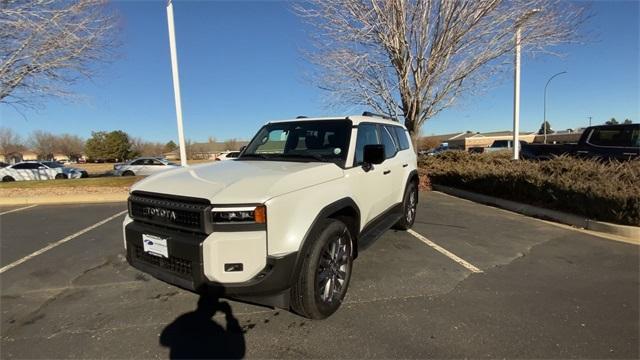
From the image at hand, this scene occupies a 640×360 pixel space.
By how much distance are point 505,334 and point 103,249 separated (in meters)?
5.63

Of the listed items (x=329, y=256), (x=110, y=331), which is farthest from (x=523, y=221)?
(x=110, y=331)

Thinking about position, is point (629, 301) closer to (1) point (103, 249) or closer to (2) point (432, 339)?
(2) point (432, 339)

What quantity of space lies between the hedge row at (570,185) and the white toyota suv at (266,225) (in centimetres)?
491

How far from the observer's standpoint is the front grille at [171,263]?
10.4ft

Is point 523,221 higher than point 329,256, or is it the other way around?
point 329,256

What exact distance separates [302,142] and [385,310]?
7.21 ft

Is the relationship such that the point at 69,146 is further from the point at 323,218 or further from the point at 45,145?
the point at 323,218

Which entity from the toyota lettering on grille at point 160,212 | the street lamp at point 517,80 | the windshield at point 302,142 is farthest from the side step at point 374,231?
the street lamp at point 517,80

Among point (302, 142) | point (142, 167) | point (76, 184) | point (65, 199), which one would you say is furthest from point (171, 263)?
point (142, 167)

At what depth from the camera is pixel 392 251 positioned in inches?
221

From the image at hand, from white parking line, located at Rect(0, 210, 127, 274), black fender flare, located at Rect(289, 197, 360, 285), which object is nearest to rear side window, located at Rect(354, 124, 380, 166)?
black fender flare, located at Rect(289, 197, 360, 285)

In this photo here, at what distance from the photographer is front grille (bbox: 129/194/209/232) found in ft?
10.2

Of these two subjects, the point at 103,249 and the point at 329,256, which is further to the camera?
the point at 103,249

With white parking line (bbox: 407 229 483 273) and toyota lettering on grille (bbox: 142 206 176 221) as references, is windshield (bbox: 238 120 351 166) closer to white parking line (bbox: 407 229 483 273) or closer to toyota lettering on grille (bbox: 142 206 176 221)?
toyota lettering on grille (bbox: 142 206 176 221)
